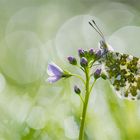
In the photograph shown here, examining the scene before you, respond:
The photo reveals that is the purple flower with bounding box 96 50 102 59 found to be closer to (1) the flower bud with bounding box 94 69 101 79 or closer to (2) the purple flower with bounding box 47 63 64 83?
(1) the flower bud with bounding box 94 69 101 79

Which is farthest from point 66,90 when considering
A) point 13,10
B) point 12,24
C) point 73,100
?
point 13,10

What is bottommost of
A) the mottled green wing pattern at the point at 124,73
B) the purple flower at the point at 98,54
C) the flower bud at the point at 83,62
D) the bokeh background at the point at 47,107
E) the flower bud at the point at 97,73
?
the bokeh background at the point at 47,107

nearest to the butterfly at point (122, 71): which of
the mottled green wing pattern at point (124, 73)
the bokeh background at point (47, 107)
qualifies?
the mottled green wing pattern at point (124, 73)

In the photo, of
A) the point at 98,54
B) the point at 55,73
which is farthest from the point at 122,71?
the point at 55,73

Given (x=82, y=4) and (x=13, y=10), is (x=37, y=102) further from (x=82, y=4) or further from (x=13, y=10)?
(x=82, y=4)

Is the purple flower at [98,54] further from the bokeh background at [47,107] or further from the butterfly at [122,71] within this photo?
the bokeh background at [47,107]

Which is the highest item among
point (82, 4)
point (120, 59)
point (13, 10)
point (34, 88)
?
point (120, 59)

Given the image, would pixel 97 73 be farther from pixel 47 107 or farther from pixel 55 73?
pixel 47 107
